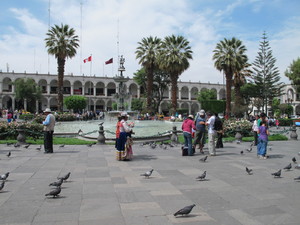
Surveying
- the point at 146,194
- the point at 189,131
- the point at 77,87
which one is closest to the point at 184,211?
the point at 146,194

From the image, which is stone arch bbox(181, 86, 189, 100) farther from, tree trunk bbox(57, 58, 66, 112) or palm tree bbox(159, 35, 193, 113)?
tree trunk bbox(57, 58, 66, 112)

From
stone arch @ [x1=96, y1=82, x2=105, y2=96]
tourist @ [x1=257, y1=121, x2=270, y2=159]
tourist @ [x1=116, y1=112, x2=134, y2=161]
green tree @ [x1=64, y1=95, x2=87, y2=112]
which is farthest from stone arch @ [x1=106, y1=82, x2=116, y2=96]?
tourist @ [x1=257, y1=121, x2=270, y2=159]

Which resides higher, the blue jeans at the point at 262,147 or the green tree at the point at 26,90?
the green tree at the point at 26,90

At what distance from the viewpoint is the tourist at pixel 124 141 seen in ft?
28.5

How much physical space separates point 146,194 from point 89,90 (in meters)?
A: 60.7

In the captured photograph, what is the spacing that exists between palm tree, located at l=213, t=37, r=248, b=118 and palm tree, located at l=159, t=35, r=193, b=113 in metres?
3.49

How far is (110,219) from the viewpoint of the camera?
13.0 feet

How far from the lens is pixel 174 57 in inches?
1393

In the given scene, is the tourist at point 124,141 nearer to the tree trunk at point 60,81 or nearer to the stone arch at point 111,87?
the tree trunk at point 60,81

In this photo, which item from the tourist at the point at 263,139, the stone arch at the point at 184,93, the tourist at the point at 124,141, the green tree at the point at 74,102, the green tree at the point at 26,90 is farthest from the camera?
the stone arch at the point at 184,93

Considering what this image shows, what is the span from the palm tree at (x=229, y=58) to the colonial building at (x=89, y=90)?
24.8 metres

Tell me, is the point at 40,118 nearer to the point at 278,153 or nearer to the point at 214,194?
the point at 278,153

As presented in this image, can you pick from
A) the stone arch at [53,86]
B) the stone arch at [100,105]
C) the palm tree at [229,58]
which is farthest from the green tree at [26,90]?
the palm tree at [229,58]

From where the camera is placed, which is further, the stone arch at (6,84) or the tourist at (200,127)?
the stone arch at (6,84)
